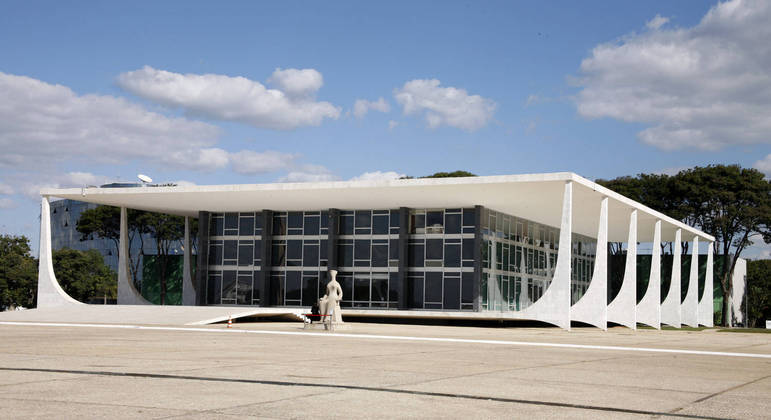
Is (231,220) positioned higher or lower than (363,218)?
lower

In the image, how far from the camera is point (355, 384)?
10969mm

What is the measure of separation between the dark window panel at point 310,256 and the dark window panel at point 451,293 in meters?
8.81

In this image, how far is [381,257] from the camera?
48812 mm

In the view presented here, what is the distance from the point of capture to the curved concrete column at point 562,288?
36.8m

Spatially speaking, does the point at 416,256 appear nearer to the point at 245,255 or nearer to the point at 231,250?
the point at 245,255

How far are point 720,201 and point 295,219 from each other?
124ft

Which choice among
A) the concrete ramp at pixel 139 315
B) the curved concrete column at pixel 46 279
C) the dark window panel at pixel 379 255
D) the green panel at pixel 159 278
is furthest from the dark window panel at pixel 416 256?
the green panel at pixel 159 278

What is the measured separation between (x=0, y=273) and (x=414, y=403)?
7030 cm

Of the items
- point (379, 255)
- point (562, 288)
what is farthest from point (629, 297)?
point (379, 255)

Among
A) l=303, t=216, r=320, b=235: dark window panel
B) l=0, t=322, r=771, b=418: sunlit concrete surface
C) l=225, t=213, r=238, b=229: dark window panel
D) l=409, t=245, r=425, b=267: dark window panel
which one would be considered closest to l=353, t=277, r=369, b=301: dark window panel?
l=409, t=245, r=425, b=267: dark window panel

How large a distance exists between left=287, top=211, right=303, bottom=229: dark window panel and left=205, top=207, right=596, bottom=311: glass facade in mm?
65

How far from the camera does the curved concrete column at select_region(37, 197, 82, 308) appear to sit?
151 feet

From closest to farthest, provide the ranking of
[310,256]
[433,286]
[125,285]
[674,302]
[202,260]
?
[433,286], [310,256], [202,260], [125,285], [674,302]

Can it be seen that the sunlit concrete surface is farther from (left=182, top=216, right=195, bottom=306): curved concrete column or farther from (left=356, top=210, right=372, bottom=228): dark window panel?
(left=182, top=216, right=195, bottom=306): curved concrete column
